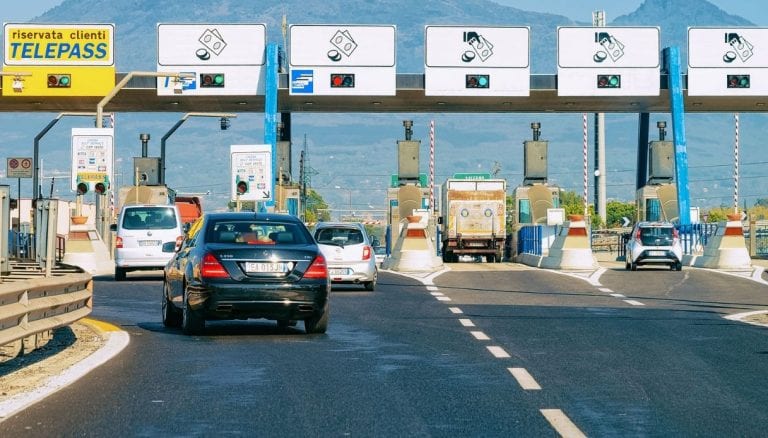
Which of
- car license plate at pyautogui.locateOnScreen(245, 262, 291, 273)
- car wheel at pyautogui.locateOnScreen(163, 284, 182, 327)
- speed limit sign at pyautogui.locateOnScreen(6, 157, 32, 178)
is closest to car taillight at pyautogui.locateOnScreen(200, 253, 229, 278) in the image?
car license plate at pyautogui.locateOnScreen(245, 262, 291, 273)

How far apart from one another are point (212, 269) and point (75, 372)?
13.3ft

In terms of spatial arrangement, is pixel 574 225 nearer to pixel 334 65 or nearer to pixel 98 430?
pixel 334 65

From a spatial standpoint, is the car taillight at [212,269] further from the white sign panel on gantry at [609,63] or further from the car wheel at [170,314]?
the white sign panel on gantry at [609,63]

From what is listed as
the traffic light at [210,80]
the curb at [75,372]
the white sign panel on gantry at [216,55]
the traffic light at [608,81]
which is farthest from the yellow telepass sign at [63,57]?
the curb at [75,372]

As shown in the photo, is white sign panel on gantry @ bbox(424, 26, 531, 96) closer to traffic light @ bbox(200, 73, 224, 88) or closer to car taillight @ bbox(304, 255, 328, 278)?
traffic light @ bbox(200, 73, 224, 88)

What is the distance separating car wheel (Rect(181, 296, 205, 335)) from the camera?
16.9m

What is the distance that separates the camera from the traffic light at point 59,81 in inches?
1893

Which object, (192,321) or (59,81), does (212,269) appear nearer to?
(192,321)

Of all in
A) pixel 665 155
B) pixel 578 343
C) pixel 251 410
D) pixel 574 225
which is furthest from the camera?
pixel 665 155

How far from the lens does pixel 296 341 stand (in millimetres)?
16250

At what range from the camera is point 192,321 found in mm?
16953

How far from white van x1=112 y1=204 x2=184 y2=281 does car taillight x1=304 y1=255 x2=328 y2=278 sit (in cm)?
1601

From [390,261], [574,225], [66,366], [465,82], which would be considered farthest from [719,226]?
[66,366]

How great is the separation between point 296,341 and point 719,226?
2499 centimetres
